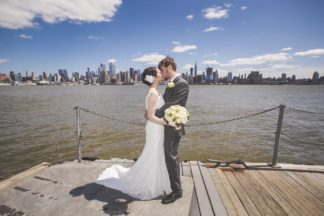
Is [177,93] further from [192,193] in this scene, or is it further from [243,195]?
[243,195]

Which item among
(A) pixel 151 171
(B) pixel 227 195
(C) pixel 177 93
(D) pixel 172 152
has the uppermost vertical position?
(C) pixel 177 93

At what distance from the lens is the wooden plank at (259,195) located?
403 centimetres

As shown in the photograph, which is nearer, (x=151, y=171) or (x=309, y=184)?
(x=151, y=171)

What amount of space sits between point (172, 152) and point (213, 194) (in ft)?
4.19

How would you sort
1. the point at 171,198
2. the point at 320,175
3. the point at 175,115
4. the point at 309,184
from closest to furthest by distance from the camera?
the point at 175,115 < the point at 171,198 < the point at 309,184 < the point at 320,175

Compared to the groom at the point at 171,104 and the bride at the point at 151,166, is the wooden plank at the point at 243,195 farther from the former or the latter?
the bride at the point at 151,166

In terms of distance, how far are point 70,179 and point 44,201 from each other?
0.94 m

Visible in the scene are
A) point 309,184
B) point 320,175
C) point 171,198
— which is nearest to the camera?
point 171,198

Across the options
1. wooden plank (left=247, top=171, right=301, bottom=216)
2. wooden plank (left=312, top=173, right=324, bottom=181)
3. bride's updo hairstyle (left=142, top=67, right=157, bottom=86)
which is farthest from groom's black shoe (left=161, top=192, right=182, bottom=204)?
wooden plank (left=312, top=173, right=324, bottom=181)

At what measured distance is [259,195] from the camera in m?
4.54

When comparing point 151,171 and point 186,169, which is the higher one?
point 151,171

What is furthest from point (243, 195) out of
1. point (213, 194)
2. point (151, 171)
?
point (151, 171)

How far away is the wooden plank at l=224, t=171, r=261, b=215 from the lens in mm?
4016

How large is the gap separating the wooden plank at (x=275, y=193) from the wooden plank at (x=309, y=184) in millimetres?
730
